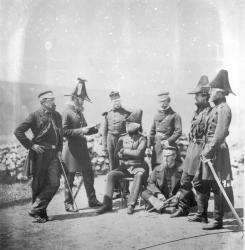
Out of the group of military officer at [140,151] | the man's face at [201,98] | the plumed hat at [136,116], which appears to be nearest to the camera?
the group of military officer at [140,151]

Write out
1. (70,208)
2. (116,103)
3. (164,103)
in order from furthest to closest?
(116,103) < (164,103) < (70,208)

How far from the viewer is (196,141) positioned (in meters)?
4.16

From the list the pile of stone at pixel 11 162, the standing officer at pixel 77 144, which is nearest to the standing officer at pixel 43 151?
the standing officer at pixel 77 144

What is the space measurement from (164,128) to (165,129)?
0.7 inches

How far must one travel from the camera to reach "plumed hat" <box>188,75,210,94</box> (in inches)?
169

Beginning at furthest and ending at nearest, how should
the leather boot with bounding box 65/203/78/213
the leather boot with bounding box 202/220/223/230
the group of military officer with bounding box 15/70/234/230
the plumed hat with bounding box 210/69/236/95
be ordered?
1. the leather boot with bounding box 65/203/78/213
2. the plumed hat with bounding box 210/69/236/95
3. the group of military officer with bounding box 15/70/234/230
4. the leather boot with bounding box 202/220/223/230

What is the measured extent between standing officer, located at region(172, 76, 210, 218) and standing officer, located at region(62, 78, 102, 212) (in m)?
1.12

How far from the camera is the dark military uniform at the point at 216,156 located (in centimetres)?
394

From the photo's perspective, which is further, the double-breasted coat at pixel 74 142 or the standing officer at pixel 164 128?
the standing officer at pixel 164 128

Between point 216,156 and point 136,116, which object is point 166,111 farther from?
point 216,156

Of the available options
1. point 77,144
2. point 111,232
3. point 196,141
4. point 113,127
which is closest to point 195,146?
point 196,141

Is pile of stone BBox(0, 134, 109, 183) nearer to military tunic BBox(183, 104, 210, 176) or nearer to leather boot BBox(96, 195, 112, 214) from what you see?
leather boot BBox(96, 195, 112, 214)

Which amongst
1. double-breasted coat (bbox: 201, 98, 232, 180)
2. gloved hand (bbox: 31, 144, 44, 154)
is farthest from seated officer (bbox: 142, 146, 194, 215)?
gloved hand (bbox: 31, 144, 44, 154)

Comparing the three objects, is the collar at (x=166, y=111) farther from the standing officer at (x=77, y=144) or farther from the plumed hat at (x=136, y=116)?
the standing officer at (x=77, y=144)
